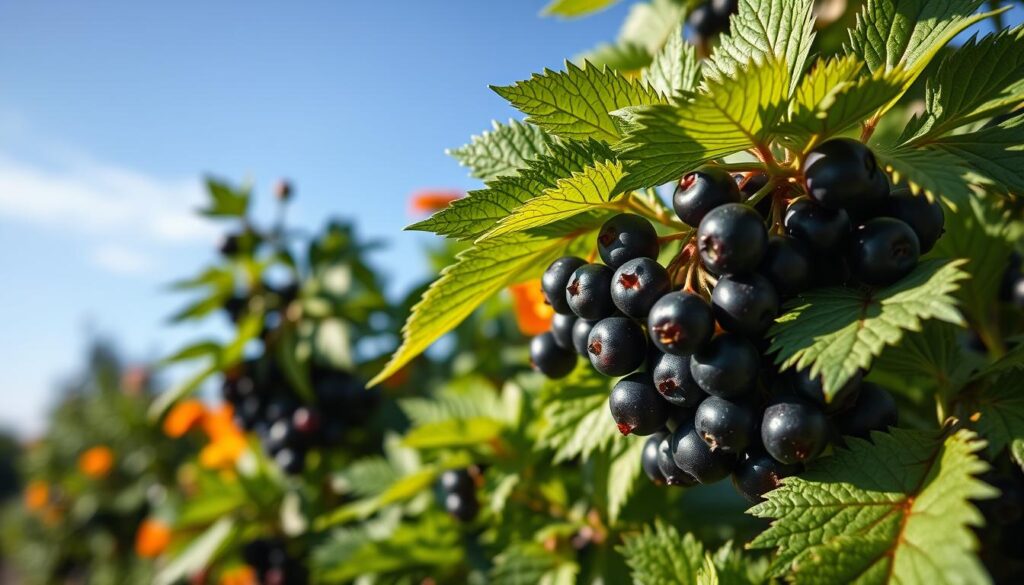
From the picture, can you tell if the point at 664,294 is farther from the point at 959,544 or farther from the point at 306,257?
the point at 306,257

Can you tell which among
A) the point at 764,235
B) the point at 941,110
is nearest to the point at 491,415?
the point at 764,235

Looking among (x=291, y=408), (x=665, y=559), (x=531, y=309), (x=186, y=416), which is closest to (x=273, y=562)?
(x=291, y=408)

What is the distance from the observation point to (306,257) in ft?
7.75

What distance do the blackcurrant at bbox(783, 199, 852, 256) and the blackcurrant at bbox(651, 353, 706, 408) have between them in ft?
0.59

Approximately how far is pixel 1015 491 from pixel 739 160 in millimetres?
563

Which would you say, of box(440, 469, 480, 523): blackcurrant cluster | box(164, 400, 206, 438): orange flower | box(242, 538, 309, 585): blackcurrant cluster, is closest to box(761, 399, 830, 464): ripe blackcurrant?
box(440, 469, 480, 523): blackcurrant cluster

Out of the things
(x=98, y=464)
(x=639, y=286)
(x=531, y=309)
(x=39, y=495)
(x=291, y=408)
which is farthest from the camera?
(x=39, y=495)

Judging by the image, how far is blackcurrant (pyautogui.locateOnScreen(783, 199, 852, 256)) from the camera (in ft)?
2.17

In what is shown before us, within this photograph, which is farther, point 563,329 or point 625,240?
point 563,329

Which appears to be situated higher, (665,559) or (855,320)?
(855,320)

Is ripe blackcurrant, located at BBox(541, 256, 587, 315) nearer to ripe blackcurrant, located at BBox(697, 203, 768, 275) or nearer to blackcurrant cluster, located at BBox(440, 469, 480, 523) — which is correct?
ripe blackcurrant, located at BBox(697, 203, 768, 275)

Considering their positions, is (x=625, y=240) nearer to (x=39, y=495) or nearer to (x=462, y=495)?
(x=462, y=495)

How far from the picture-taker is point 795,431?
24.8 inches

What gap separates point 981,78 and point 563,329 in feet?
1.85
